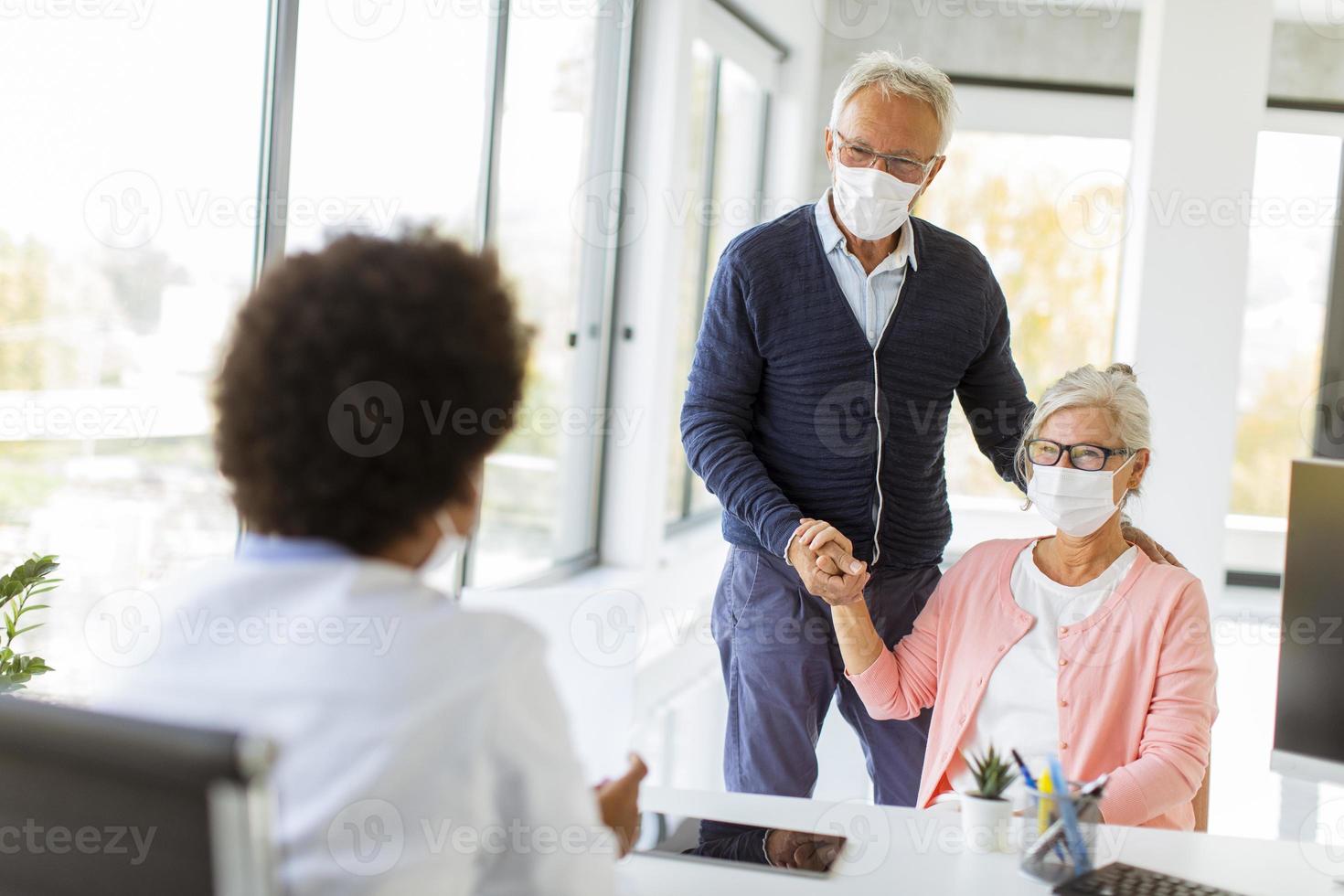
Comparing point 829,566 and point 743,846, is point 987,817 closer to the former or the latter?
point 743,846

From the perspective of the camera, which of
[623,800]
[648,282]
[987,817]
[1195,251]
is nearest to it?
[623,800]

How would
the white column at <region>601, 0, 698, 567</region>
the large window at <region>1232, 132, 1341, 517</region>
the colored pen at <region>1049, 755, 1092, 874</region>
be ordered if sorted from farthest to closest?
the large window at <region>1232, 132, 1341, 517</region>, the white column at <region>601, 0, 698, 567</region>, the colored pen at <region>1049, 755, 1092, 874</region>

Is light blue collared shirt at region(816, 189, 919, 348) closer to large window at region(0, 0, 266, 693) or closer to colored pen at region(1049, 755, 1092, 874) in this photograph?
colored pen at region(1049, 755, 1092, 874)

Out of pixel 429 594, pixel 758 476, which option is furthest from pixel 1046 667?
pixel 429 594

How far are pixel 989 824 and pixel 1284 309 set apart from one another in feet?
20.6

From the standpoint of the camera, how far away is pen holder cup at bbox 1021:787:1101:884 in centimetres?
132

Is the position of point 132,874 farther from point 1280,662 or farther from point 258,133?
point 258,133

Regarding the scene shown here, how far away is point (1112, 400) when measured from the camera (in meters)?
1.92

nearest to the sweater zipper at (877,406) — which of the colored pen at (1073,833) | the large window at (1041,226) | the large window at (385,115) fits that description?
the colored pen at (1073,833)

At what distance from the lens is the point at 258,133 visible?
8.97ft

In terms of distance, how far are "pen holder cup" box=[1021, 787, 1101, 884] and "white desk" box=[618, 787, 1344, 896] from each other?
23mm

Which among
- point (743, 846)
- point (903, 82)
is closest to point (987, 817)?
point (743, 846)

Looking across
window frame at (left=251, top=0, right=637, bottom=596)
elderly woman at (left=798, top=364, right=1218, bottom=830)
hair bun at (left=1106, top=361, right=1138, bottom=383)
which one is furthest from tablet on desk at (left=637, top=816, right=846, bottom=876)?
window frame at (left=251, top=0, right=637, bottom=596)

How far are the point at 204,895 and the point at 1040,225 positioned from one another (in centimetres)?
653
